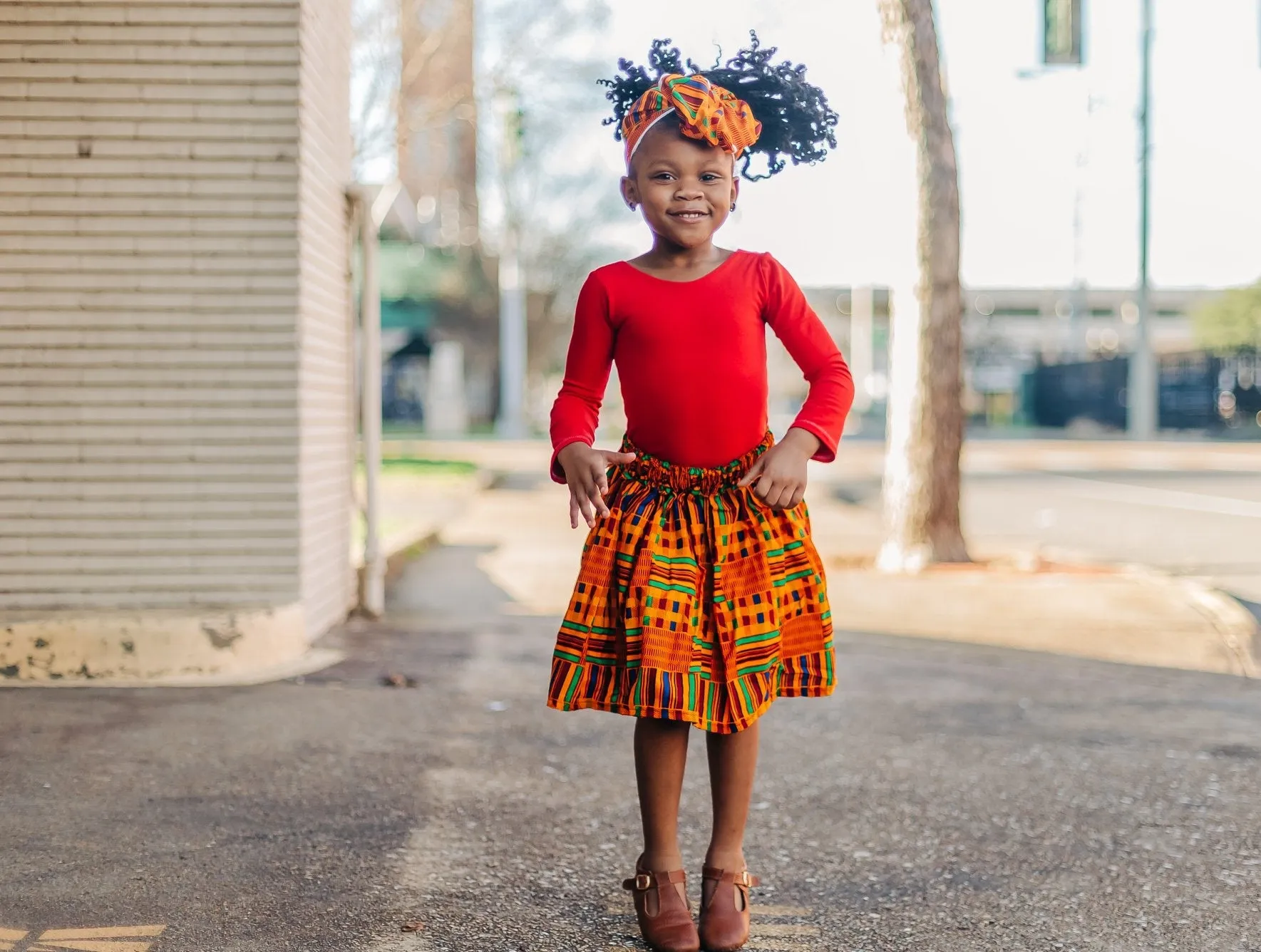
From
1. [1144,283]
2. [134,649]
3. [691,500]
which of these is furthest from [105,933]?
[1144,283]

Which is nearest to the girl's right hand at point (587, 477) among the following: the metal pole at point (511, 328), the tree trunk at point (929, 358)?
the tree trunk at point (929, 358)

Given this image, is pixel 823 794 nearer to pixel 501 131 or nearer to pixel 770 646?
pixel 770 646

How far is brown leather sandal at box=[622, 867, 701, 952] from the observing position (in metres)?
2.89

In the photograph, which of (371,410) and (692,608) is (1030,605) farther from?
(692,608)

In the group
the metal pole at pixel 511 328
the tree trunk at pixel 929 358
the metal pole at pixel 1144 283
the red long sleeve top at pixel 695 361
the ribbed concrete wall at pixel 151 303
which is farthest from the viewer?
the metal pole at pixel 511 328

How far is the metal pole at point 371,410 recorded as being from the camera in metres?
7.11

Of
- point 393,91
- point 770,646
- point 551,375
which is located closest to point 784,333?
point 770,646

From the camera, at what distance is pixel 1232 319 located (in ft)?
144

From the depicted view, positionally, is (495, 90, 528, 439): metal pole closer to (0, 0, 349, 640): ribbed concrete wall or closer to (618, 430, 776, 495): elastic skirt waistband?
(0, 0, 349, 640): ribbed concrete wall

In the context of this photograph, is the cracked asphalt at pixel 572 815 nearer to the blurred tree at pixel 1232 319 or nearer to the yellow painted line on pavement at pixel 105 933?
the yellow painted line on pavement at pixel 105 933

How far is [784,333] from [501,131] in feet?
69.9

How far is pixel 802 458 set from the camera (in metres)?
2.87

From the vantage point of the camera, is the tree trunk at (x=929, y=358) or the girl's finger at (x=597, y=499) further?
the tree trunk at (x=929, y=358)

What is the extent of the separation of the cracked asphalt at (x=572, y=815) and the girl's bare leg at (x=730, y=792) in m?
0.21
